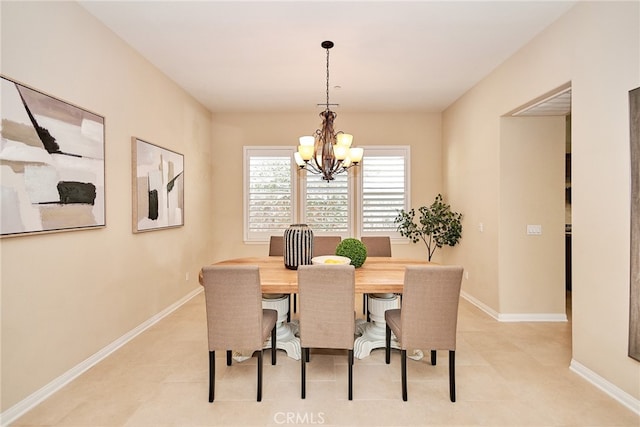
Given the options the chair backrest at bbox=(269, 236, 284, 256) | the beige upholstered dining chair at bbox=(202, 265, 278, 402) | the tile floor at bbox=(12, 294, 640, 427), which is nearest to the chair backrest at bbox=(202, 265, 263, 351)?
the beige upholstered dining chair at bbox=(202, 265, 278, 402)

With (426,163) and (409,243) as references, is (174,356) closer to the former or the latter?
(409,243)

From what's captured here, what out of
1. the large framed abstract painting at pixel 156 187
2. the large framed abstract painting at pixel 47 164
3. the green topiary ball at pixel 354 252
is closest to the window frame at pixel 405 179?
the green topiary ball at pixel 354 252

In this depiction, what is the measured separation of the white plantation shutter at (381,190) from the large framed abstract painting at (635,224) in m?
3.46

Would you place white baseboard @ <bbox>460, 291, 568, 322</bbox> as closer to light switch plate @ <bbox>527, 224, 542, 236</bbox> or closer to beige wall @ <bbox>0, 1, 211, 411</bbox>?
light switch plate @ <bbox>527, 224, 542, 236</bbox>

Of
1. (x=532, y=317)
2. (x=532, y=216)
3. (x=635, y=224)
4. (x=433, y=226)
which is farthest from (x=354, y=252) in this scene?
(x=433, y=226)

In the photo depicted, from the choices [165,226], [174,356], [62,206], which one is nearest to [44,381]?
[174,356]

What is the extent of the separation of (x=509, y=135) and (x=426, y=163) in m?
1.87

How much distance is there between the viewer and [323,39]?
3102 mm

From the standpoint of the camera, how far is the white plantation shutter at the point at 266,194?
18.0 ft

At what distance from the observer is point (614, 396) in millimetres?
2248

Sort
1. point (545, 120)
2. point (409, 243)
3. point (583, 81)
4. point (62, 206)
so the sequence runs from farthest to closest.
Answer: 1. point (409, 243)
2. point (545, 120)
3. point (583, 81)
4. point (62, 206)

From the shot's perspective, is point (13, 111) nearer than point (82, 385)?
Yes

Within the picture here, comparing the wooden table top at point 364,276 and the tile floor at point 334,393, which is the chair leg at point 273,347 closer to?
the tile floor at point 334,393

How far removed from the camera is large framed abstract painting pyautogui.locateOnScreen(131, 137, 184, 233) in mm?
3316
